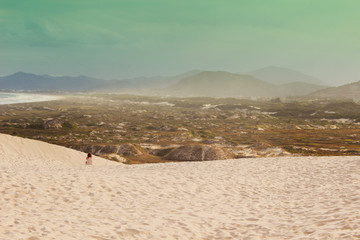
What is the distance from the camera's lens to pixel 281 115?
166m

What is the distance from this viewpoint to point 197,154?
53594 mm

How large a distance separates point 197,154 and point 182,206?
38.9 m

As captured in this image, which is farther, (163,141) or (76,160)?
(163,141)

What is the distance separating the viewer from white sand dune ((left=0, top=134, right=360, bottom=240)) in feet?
35.4

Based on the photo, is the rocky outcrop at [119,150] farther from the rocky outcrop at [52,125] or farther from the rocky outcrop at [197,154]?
the rocky outcrop at [52,125]

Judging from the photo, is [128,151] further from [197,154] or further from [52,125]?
[52,125]

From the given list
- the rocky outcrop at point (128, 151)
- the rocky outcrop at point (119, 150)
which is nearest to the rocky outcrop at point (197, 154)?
the rocky outcrop at point (128, 151)

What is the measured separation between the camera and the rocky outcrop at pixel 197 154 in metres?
52.7

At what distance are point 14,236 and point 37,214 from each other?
9.38ft

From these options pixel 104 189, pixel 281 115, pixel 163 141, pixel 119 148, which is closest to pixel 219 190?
pixel 104 189

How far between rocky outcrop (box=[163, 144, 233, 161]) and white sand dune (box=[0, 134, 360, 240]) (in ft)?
96.6

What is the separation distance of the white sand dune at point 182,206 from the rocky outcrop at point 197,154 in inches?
1160

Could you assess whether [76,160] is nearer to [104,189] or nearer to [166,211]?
[104,189]

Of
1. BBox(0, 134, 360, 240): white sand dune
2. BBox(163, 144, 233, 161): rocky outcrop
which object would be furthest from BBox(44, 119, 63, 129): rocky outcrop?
BBox(0, 134, 360, 240): white sand dune
